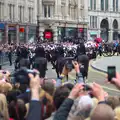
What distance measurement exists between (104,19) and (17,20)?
38.2 m

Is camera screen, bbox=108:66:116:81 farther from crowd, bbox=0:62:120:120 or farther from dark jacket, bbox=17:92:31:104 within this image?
dark jacket, bbox=17:92:31:104

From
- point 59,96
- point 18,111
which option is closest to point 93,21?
point 59,96

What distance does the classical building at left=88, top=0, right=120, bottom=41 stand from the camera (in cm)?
9331

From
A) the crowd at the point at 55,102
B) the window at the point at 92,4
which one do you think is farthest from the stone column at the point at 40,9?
the crowd at the point at 55,102

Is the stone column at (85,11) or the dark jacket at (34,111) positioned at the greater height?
the stone column at (85,11)

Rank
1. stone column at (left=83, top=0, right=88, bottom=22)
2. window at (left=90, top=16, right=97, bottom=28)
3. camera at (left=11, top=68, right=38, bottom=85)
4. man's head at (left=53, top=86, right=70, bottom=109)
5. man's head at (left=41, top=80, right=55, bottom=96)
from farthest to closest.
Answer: window at (left=90, top=16, right=97, bottom=28)
stone column at (left=83, top=0, right=88, bottom=22)
camera at (left=11, top=68, right=38, bottom=85)
man's head at (left=41, top=80, right=55, bottom=96)
man's head at (left=53, top=86, right=70, bottom=109)

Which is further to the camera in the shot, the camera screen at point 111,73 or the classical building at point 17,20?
the classical building at point 17,20

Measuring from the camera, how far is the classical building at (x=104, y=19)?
93312 millimetres

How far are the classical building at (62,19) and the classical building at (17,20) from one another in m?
5.17

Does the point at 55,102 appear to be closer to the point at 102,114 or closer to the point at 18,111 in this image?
the point at 18,111

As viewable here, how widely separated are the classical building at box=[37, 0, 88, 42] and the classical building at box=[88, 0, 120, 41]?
4.87 metres

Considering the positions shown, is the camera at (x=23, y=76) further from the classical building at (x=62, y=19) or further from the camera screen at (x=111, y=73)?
the classical building at (x=62, y=19)

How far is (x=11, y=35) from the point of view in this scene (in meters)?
63.6

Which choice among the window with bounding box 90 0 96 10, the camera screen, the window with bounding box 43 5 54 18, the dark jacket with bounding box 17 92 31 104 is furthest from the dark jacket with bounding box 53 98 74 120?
the window with bounding box 90 0 96 10
